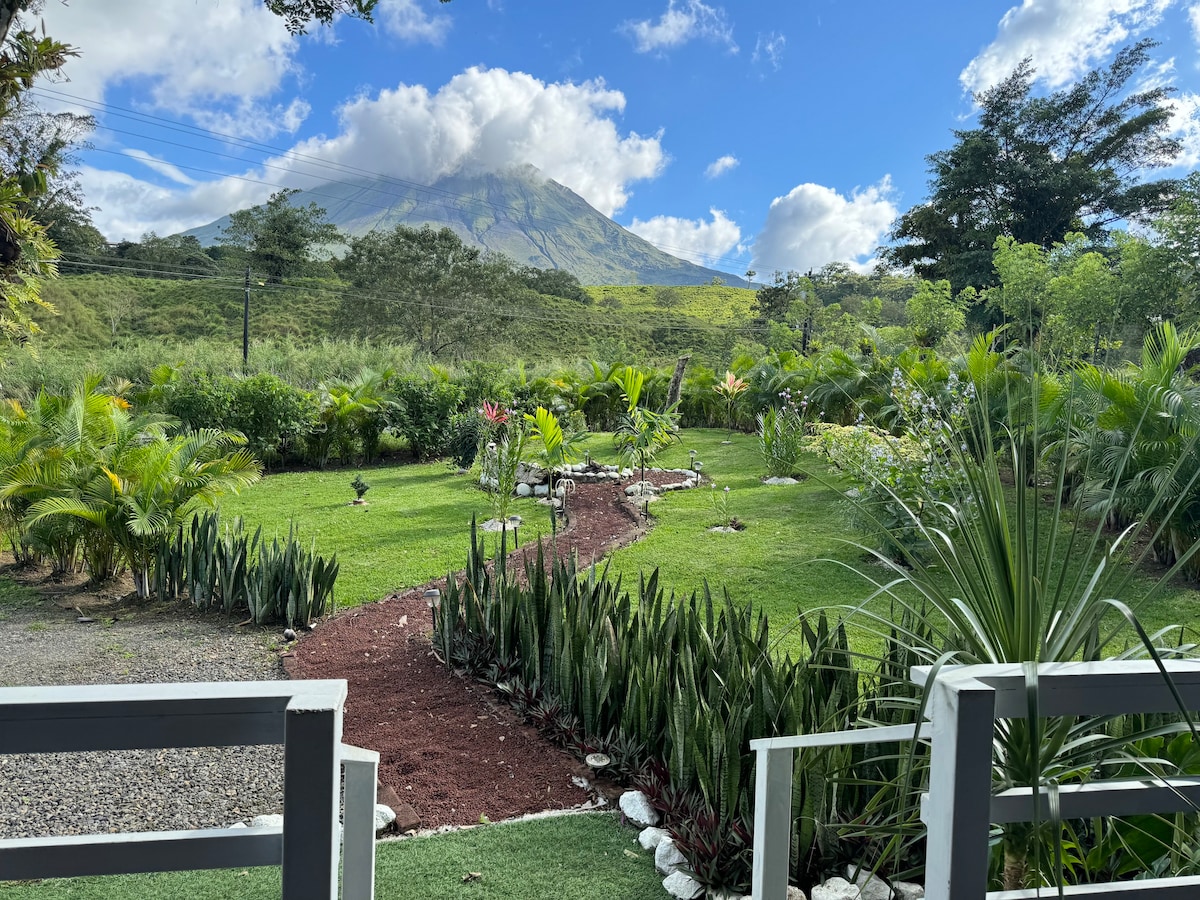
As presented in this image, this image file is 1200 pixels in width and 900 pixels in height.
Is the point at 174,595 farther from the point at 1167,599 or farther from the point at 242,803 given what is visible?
the point at 1167,599

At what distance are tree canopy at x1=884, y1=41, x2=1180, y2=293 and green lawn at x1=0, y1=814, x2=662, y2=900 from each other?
94.3ft

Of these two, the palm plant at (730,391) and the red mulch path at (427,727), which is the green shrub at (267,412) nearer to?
the red mulch path at (427,727)

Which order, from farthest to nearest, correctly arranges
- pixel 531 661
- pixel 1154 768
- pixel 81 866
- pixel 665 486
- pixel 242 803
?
pixel 665 486
pixel 531 661
pixel 242 803
pixel 1154 768
pixel 81 866

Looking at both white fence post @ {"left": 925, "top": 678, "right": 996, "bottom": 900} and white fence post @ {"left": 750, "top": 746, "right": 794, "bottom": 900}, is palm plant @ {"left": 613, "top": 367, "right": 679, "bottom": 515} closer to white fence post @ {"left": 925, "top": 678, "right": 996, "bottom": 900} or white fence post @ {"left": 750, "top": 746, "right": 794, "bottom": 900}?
white fence post @ {"left": 750, "top": 746, "right": 794, "bottom": 900}

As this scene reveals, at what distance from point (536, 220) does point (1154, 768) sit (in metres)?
159

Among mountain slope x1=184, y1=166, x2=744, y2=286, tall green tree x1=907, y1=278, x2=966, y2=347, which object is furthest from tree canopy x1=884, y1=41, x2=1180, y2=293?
mountain slope x1=184, y1=166, x2=744, y2=286

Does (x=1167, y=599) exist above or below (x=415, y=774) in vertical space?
above

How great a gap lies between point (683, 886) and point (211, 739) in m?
1.70

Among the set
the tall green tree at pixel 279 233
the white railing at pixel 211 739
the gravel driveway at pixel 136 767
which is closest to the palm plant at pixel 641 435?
the gravel driveway at pixel 136 767

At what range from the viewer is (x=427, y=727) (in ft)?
11.2

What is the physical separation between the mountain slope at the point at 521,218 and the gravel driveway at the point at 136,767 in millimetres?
132072

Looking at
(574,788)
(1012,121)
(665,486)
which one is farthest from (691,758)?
(1012,121)

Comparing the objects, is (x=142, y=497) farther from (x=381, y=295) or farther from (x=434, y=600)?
(x=381, y=295)

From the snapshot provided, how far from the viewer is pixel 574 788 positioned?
2861 millimetres
